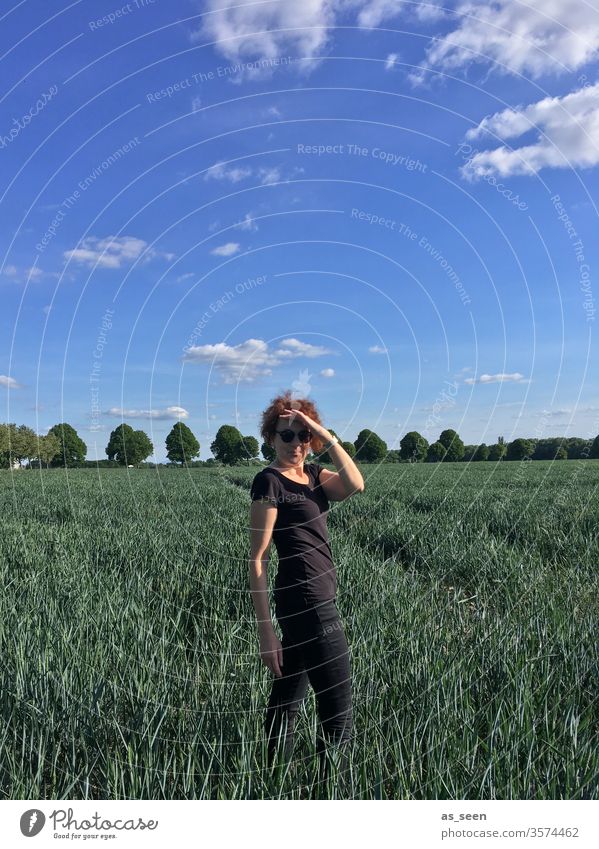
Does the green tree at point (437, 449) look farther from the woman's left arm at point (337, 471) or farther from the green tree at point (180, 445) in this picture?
the woman's left arm at point (337, 471)

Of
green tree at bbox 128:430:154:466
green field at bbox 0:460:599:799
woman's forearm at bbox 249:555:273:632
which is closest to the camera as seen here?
woman's forearm at bbox 249:555:273:632

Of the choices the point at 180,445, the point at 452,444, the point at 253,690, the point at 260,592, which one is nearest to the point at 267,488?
the point at 260,592

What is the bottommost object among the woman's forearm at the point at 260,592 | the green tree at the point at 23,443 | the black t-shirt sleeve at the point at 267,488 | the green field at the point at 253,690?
the green field at the point at 253,690

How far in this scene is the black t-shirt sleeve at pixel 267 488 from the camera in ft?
8.83

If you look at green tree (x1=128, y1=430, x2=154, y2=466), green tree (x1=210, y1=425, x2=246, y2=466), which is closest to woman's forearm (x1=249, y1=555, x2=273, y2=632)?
green tree (x1=210, y1=425, x2=246, y2=466)

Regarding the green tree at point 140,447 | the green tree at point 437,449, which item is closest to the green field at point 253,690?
the green tree at point 140,447

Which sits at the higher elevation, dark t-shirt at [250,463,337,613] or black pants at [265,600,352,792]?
dark t-shirt at [250,463,337,613]

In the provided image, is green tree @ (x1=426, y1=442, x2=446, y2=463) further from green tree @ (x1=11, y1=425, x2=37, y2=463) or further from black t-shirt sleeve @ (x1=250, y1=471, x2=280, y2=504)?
green tree @ (x1=11, y1=425, x2=37, y2=463)

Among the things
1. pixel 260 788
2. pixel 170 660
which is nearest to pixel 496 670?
pixel 260 788

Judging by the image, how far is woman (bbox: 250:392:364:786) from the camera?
2.70 m

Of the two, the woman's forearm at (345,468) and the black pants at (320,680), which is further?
the black pants at (320,680)

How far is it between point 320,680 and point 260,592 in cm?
55

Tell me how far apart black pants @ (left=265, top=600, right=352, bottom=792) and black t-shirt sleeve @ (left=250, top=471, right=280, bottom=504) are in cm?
57
